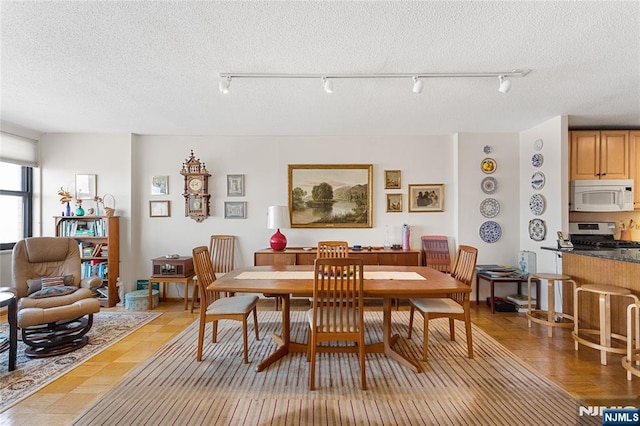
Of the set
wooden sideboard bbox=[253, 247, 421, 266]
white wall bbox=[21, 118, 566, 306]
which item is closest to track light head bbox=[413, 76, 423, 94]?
white wall bbox=[21, 118, 566, 306]

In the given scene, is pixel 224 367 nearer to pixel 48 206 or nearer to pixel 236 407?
pixel 236 407

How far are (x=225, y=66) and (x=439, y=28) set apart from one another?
1.69 meters

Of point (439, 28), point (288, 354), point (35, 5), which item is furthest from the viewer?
point (288, 354)

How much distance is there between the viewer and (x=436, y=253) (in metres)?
4.49

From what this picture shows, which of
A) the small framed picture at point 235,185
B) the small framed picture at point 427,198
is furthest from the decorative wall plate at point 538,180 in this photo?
the small framed picture at point 235,185

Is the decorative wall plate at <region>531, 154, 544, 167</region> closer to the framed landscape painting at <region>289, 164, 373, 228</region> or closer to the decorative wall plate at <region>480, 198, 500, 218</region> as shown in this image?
the decorative wall plate at <region>480, 198, 500, 218</region>

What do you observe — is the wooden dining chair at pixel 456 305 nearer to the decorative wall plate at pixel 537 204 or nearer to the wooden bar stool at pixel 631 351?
the wooden bar stool at pixel 631 351

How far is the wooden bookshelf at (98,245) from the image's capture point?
14.0 ft

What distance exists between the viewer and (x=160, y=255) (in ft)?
15.3

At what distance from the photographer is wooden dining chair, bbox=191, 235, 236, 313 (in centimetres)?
453

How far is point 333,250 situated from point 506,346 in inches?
81.5

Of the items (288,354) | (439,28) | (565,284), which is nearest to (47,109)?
(288,354)

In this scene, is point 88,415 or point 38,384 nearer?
point 88,415

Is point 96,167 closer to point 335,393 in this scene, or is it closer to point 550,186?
point 335,393
